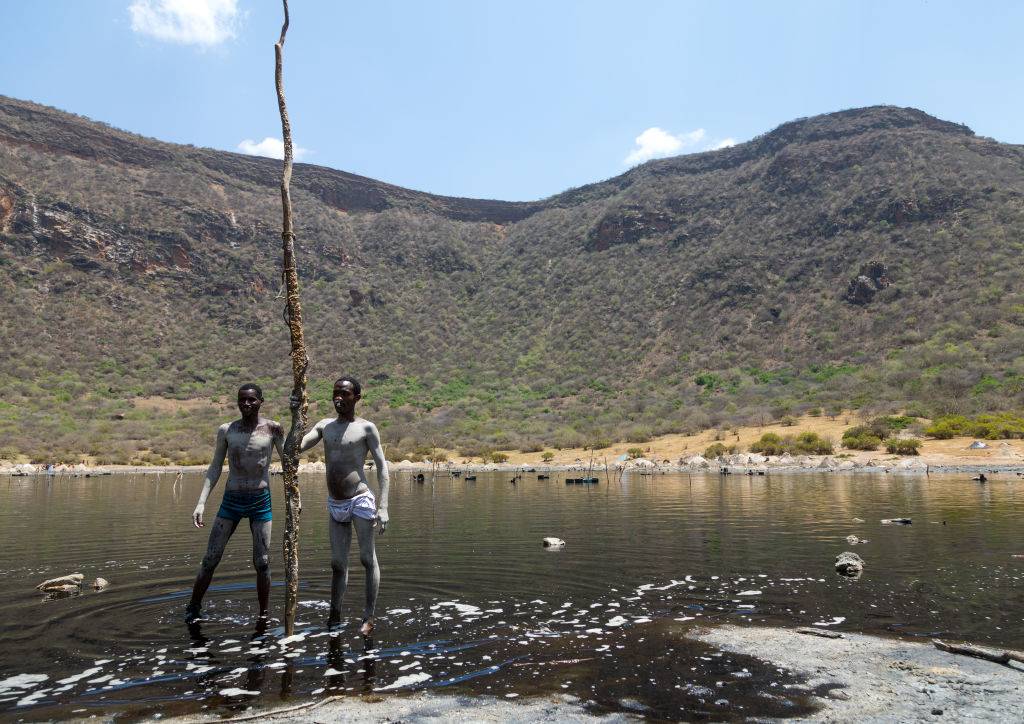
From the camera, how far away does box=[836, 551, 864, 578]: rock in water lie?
9508 millimetres

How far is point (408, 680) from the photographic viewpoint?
5246 millimetres

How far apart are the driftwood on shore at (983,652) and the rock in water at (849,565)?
3.68m

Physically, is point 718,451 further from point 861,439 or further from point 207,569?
point 207,569

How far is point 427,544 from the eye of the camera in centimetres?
1361

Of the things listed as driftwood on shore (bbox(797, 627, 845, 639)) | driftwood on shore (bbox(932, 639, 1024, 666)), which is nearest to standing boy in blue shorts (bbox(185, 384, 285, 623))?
driftwood on shore (bbox(797, 627, 845, 639))

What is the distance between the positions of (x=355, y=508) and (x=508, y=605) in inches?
87.7

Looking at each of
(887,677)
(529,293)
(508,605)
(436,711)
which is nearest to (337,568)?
(508,605)

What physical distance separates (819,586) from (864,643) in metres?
2.87

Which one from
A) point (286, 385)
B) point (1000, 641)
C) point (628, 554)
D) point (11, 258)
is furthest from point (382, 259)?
point (1000, 641)

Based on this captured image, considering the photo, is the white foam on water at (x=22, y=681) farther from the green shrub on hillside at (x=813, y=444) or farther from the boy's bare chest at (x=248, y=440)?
the green shrub on hillside at (x=813, y=444)

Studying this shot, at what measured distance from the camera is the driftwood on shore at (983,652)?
5383 mm

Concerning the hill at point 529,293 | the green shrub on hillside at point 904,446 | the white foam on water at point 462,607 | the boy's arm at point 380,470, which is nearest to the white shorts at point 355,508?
the boy's arm at point 380,470

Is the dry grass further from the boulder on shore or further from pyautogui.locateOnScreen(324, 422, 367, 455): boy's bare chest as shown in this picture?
pyautogui.locateOnScreen(324, 422, 367, 455): boy's bare chest

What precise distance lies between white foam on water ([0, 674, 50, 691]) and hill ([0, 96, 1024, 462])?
46.9 meters
